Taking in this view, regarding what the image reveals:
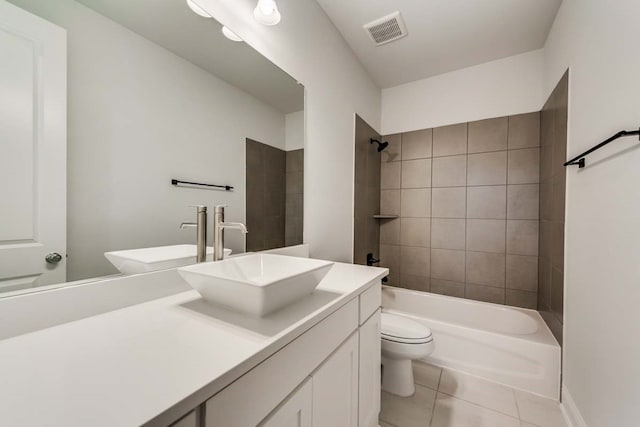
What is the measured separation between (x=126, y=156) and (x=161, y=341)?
597 mm

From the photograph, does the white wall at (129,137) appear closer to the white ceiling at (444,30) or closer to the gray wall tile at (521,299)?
the white ceiling at (444,30)

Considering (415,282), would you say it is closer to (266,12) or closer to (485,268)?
(485,268)

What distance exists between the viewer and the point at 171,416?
358 mm

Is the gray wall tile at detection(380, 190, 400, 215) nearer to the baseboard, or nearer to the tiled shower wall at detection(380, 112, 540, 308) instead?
the tiled shower wall at detection(380, 112, 540, 308)

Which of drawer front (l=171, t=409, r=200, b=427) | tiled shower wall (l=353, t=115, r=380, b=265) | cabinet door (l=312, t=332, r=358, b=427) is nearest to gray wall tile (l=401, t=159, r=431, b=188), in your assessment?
tiled shower wall (l=353, t=115, r=380, b=265)

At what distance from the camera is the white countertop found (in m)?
0.35

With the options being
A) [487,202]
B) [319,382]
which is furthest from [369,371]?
[487,202]

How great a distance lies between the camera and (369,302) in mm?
1090

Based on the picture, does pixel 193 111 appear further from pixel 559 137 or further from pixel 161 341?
pixel 559 137

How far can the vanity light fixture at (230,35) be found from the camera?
108 cm

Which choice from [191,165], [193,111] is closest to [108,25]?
[193,111]

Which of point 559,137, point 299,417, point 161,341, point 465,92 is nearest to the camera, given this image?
point 161,341

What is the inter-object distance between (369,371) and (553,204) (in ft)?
5.73

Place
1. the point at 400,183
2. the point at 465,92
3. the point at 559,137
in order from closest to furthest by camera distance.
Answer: the point at 559,137 → the point at 465,92 → the point at 400,183
